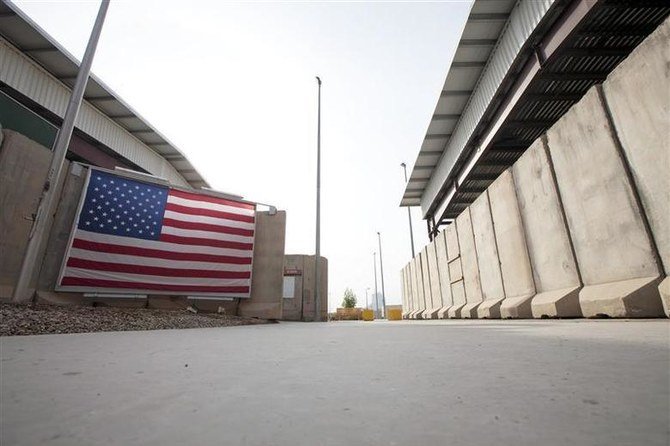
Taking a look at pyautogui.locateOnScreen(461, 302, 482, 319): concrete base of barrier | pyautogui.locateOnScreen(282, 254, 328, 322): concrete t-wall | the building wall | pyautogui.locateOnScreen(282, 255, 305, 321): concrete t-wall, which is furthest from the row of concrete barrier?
the building wall

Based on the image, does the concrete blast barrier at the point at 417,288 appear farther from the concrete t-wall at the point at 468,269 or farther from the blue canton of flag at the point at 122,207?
the blue canton of flag at the point at 122,207

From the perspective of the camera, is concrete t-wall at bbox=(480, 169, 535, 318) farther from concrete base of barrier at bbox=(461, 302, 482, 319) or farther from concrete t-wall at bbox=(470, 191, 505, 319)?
concrete base of barrier at bbox=(461, 302, 482, 319)

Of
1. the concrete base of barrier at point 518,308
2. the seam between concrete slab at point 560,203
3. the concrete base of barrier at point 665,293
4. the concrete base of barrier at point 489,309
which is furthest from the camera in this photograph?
the concrete base of barrier at point 489,309

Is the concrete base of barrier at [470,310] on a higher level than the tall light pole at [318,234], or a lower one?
lower

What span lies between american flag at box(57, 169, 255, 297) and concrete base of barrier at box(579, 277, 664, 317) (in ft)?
23.5

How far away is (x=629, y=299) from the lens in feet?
12.1

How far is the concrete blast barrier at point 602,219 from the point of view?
3.76 m

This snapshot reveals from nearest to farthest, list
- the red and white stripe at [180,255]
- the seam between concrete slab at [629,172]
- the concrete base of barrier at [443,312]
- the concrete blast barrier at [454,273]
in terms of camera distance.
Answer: the seam between concrete slab at [629,172]
the red and white stripe at [180,255]
the concrete blast barrier at [454,273]
the concrete base of barrier at [443,312]

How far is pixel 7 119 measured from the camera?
344 inches

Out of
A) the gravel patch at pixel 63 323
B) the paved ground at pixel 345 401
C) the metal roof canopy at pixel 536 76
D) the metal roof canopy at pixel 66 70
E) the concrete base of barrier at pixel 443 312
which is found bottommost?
the paved ground at pixel 345 401

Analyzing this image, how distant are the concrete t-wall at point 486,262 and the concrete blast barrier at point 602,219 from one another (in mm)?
3037

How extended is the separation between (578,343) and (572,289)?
3989mm

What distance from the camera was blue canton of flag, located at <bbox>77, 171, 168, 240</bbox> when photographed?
6.67m

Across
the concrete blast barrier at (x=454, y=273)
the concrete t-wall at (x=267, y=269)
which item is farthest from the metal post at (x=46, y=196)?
the concrete blast barrier at (x=454, y=273)
